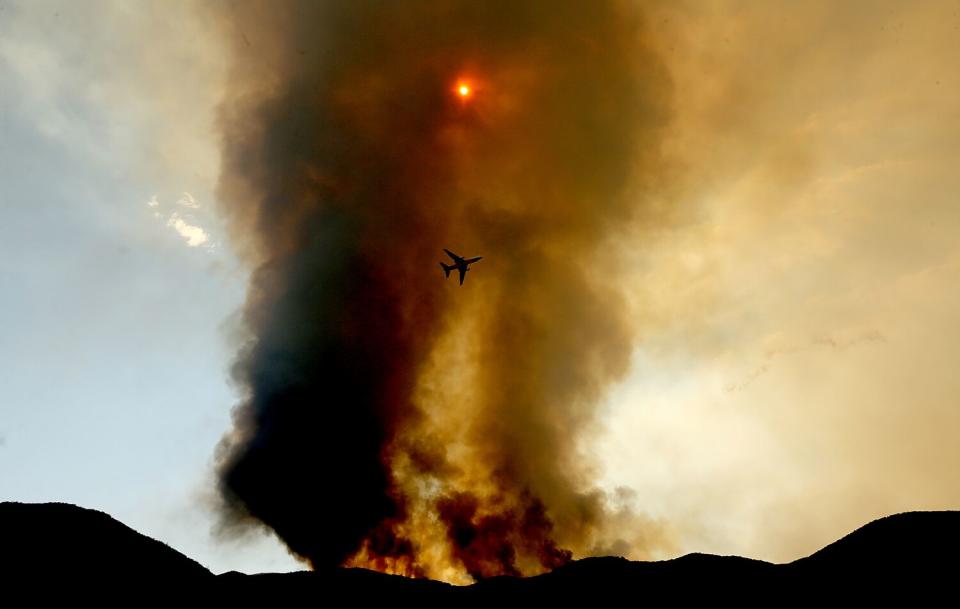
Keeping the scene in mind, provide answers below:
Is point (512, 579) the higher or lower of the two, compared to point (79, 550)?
lower

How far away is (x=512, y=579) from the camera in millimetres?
59844

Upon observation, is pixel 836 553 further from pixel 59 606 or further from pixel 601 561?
pixel 59 606

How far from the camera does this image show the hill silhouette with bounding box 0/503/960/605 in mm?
42250

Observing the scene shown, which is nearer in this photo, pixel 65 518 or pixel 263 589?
pixel 65 518

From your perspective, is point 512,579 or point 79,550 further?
point 512,579

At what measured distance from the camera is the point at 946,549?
43.2 meters

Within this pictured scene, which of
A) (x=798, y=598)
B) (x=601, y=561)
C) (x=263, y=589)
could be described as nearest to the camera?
(x=798, y=598)

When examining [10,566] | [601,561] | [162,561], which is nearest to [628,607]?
[601,561]

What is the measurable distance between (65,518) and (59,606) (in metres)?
12.2

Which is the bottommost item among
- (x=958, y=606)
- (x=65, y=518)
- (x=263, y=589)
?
(x=958, y=606)

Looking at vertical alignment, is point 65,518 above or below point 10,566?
above

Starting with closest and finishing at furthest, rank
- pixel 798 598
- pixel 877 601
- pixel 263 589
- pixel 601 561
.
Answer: pixel 877 601 → pixel 798 598 → pixel 263 589 → pixel 601 561

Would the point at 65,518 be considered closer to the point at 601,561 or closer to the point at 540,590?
the point at 540,590

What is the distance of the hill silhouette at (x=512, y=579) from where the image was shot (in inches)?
1663
